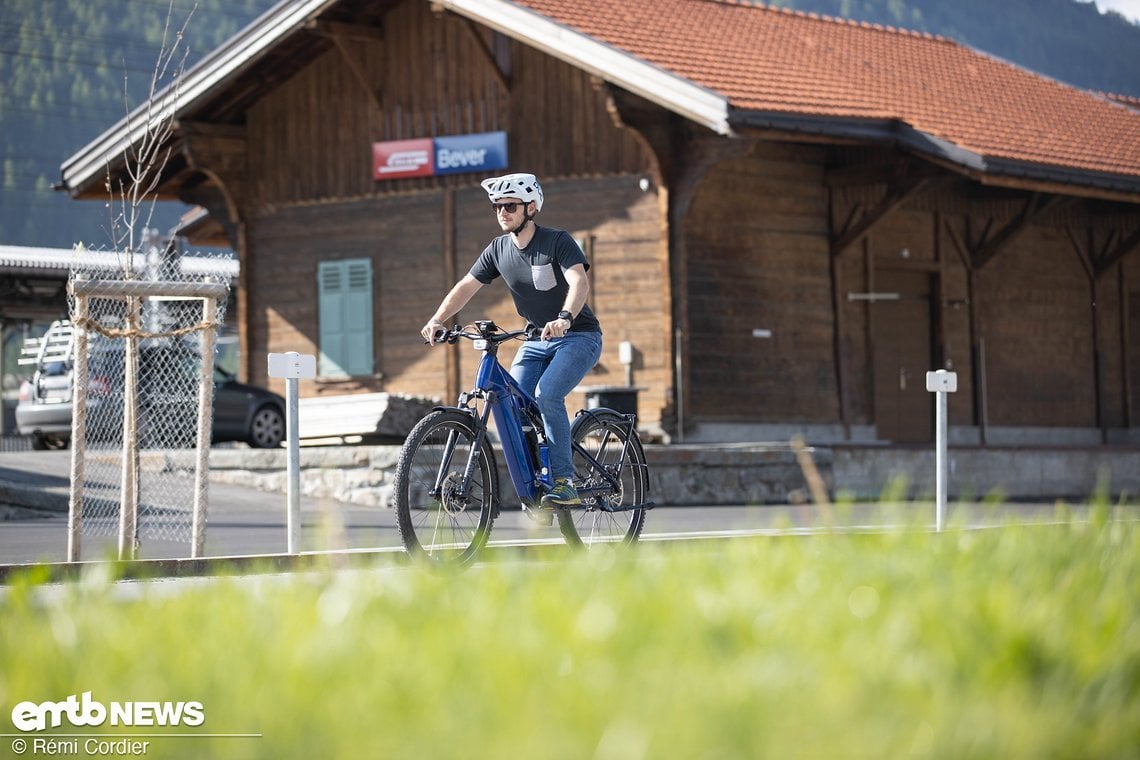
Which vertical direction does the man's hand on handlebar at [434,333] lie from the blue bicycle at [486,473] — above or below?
above

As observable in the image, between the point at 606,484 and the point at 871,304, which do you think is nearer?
the point at 606,484

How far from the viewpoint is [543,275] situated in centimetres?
888

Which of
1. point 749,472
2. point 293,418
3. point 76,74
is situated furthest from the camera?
point 76,74

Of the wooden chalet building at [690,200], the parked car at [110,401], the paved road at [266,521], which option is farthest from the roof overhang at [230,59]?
the paved road at [266,521]

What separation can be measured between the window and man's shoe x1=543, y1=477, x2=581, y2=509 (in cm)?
1445

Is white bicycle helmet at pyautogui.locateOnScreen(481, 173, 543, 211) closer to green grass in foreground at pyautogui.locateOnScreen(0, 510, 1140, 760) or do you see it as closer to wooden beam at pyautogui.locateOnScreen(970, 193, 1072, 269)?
green grass in foreground at pyautogui.locateOnScreen(0, 510, 1140, 760)

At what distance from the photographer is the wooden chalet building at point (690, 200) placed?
68.0ft

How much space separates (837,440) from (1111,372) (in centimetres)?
656

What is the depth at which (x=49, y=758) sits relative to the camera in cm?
340

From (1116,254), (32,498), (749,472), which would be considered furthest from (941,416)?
(1116,254)

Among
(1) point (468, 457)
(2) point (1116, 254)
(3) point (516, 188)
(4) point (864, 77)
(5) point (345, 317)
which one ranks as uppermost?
(4) point (864, 77)

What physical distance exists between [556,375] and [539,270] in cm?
55

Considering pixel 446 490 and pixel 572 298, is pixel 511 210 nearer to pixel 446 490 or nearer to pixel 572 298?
pixel 572 298

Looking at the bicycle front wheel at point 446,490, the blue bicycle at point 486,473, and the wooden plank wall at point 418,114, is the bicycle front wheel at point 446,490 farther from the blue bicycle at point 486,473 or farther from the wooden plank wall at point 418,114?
the wooden plank wall at point 418,114
